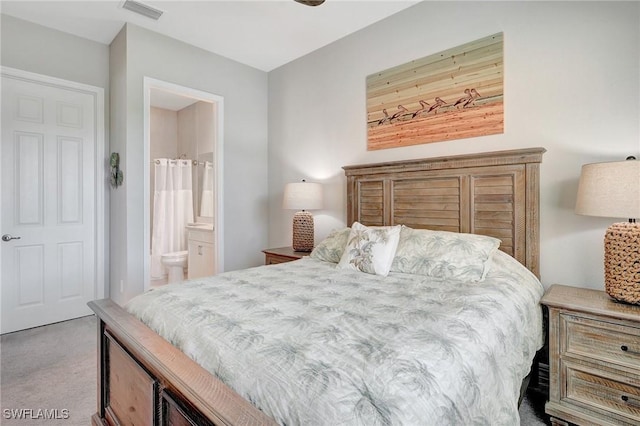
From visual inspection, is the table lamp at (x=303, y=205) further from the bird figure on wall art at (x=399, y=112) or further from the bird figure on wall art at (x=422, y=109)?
the bird figure on wall art at (x=422, y=109)

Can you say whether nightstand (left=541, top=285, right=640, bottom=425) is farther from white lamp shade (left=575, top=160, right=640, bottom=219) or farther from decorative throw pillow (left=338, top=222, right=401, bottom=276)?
decorative throw pillow (left=338, top=222, right=401, bottom=276)

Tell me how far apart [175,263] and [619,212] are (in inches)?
186

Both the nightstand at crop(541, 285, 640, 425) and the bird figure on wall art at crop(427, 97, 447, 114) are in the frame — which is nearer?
the nightstand at crop(541, 285, 640, 425)

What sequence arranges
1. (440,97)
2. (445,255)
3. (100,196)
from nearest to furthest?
(445,255)
(440,97)
(100,196)

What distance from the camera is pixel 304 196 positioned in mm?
3301

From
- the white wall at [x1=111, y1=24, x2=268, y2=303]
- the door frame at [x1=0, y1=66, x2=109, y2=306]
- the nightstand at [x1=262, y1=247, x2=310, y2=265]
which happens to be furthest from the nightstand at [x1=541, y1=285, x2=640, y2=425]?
the door frame at [x1=0, y1=66, x2=109, y2=306]

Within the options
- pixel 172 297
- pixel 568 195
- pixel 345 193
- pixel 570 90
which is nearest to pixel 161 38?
pixel 345 193

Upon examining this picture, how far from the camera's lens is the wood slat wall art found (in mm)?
2436

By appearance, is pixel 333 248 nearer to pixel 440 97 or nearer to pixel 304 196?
pixel 304 196

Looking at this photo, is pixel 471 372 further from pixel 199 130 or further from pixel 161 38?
pixel 199 130

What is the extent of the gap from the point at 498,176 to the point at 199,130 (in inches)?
171

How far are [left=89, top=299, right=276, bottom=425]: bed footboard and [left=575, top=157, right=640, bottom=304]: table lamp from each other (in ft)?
6.16

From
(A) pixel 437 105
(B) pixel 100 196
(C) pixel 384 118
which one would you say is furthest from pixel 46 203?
(A) pixel 437 105

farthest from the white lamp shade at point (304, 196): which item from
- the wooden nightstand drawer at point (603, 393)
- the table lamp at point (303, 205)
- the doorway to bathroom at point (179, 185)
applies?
the wooden nightstand drawer at point (603, 393)
